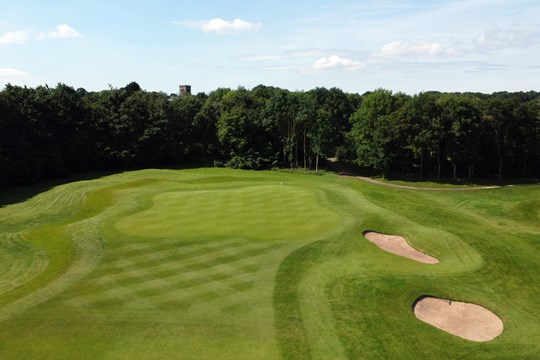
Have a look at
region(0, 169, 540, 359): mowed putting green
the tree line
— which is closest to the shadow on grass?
the tree line

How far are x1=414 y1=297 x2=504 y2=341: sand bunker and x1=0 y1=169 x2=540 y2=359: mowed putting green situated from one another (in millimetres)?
458

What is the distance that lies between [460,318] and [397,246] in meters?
10.4

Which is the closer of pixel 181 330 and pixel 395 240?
pixel 181 330

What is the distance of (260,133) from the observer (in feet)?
270

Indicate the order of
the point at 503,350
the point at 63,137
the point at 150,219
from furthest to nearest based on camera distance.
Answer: the point at 63,137 → the point at 150,219 → the point at 503,350

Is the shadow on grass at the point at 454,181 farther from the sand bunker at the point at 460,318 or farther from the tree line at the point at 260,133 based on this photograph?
the sand bunker at the point at 460,318

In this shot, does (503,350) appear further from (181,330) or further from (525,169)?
(525,169)

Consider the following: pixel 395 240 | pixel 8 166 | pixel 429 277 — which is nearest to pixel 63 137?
pixel 8 166

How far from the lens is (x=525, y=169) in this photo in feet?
248

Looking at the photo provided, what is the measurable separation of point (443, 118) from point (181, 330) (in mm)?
63604

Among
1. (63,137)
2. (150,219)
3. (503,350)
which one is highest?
(63,137)

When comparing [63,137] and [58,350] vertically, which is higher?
[63,137]

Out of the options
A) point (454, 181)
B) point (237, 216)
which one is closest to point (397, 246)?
point (237, 216)

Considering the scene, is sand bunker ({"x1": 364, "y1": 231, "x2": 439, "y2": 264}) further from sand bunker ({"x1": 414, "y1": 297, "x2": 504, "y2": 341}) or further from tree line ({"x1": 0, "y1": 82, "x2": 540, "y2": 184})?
tree line ({"x1": 0, "y1": 82, "x2": 540, "y2": 184})
